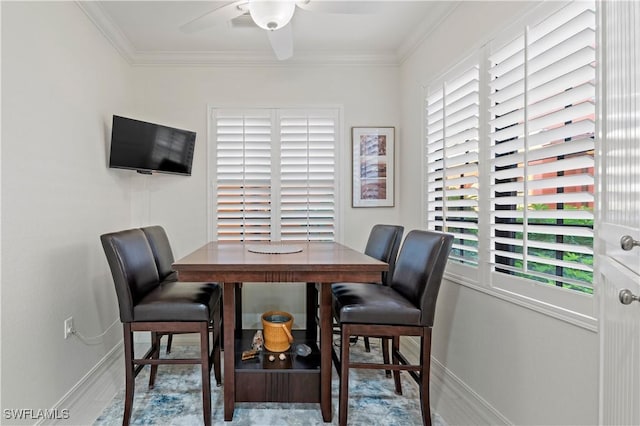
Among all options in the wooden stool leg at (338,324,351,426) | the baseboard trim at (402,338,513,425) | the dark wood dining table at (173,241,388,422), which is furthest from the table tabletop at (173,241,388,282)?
the baseboard trim at (402,338,513,425)

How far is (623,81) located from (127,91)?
3.33 m

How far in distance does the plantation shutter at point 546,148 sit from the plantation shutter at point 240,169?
1.99m

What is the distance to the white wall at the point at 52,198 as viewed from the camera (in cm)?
155

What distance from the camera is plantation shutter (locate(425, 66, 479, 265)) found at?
2.01 m

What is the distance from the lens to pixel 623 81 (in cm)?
87

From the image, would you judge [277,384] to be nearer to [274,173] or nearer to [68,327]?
[68,327]

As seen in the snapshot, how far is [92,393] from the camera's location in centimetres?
213

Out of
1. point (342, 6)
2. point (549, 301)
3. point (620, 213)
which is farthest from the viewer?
point (342, 6)

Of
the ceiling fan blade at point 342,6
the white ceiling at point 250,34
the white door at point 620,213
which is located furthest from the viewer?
the white ceiling at point 250,34

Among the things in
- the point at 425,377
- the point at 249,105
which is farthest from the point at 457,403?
the point at 249,105

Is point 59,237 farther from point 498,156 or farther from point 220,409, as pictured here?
point 498,156

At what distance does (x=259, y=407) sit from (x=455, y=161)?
1985 millimetres

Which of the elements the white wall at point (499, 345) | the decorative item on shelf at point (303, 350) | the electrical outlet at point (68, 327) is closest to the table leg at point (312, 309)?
the decorative item on shelf at point (303, 350)

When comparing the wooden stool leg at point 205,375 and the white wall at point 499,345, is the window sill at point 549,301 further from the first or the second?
the wooden stool leg at point 205,375
